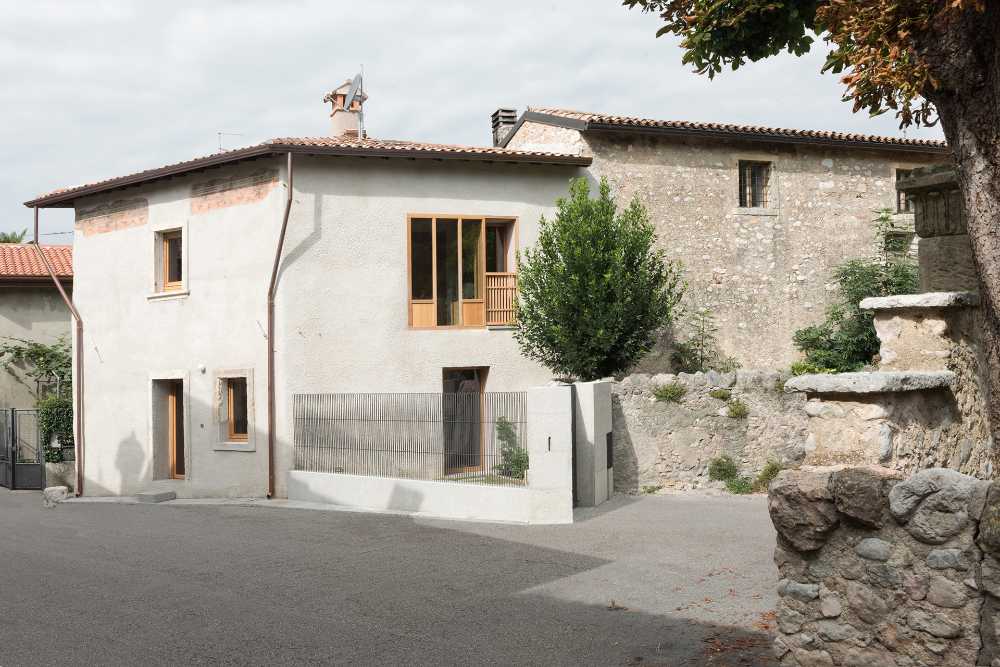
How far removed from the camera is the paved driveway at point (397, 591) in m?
6.36

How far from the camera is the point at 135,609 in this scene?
7.68 metres

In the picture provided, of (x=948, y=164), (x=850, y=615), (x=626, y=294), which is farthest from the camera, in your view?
(x=626, y=294)

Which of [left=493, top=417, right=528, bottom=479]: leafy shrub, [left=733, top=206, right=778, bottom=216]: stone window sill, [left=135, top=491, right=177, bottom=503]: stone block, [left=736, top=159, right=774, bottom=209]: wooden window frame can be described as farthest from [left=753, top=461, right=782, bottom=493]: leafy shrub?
[left=135, top=491, right=177, bottom=503]: stone block

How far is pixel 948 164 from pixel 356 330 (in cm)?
1149

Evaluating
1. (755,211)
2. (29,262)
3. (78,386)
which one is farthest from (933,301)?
(29,262)

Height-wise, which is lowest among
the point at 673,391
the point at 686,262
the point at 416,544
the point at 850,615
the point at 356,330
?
the point at 416,544

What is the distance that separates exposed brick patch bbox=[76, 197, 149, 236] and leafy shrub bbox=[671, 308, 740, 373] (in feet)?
36.6

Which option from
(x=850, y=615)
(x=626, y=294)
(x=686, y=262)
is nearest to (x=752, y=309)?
(x=686, y=262)

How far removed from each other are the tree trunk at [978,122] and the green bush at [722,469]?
9035mm

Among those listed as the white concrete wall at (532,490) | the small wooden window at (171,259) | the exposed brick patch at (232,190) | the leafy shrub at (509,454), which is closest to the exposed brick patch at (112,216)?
the small wooden window at (171,259)

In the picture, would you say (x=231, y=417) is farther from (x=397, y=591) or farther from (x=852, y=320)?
(x=852, y=320)

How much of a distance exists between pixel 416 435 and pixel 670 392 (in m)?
4.02

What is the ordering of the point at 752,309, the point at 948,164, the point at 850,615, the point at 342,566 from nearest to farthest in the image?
the point at 850,615
the point at 948,164
the point at 342,566
the point at 752,309

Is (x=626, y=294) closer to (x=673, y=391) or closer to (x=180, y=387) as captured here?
(x=673, y=391)
